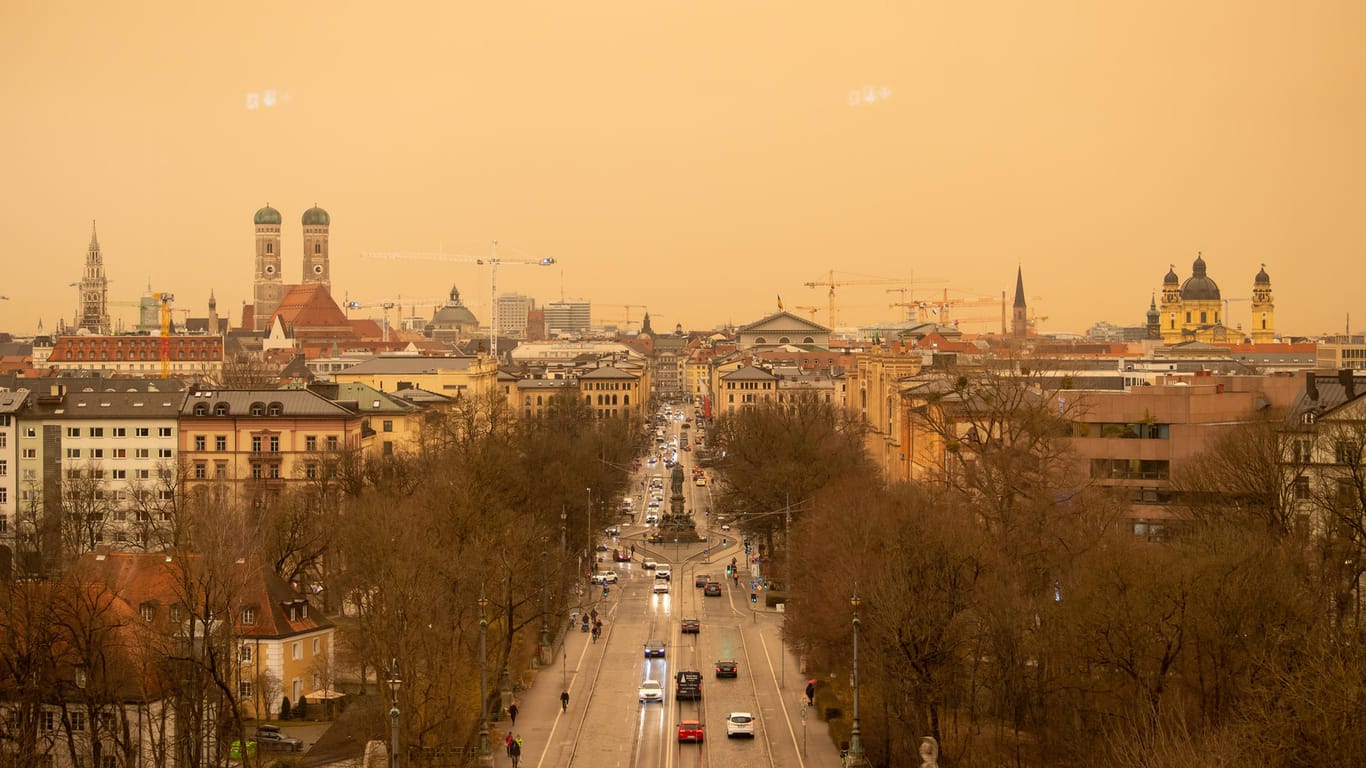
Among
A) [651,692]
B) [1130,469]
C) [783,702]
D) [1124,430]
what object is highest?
[1124,430]

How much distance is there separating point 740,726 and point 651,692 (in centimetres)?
563

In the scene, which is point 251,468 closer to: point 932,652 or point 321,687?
point 321,687

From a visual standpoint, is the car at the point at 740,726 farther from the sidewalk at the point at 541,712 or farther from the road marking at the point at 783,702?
the sidewalk at the point at 541,712

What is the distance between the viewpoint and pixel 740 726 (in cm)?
4478

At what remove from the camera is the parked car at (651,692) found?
4981cm

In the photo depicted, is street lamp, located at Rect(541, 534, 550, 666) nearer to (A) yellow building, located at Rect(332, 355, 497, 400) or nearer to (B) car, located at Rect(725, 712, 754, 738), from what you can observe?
(B) car, located at Rect(725, 712, 754, 738)

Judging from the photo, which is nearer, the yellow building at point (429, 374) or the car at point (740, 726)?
the car at point (740, 726)

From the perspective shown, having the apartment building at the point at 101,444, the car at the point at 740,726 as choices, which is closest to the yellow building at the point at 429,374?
the apartment building at the point at 101,444

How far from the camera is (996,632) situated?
40.1 meters

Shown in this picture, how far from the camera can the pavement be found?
141 feet

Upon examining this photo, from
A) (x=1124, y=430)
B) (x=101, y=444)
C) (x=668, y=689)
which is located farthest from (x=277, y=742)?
(x=101, y=444)

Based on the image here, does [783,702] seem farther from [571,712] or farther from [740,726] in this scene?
[571,712]

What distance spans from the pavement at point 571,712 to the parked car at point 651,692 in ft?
5.44

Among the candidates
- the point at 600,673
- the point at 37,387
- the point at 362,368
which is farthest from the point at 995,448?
the point at 362,368
